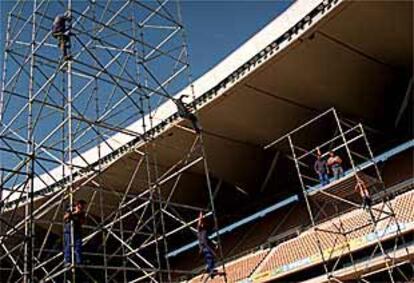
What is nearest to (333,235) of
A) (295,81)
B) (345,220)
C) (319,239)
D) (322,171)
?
(319,239)

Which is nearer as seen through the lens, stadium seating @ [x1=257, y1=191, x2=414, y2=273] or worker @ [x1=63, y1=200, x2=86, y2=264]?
worker @ [x1=63, y1=200, x2=86, y2=264]

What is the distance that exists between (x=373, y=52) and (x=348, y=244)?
4.27 m

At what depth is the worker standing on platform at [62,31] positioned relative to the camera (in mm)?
11820

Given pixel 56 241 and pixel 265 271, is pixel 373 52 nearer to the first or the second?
pixel 265 271

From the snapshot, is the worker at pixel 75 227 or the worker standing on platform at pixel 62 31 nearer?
the worker at pixel 75 227

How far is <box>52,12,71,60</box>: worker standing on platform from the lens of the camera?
11.8 metres

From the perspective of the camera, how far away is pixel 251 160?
17.9 metres

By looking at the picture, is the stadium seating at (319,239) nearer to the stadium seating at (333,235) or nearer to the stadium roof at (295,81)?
the stadium seating at (333,235)

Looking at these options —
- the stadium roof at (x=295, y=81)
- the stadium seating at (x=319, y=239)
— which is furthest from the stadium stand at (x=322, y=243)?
the stadium roof at (x=295, y=81)

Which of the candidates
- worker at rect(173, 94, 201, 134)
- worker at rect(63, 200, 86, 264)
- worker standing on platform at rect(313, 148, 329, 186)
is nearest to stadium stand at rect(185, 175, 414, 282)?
worker standing on platform at rect(313, 148, 329, 186)

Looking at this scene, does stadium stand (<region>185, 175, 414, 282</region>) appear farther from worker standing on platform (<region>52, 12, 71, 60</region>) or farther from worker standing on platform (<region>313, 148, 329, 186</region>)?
worker standing on platform (<region>52, 12, 71, 60</region>)

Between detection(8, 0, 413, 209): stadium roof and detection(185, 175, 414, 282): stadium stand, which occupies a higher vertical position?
detection(8, 0, 413, 209): stadium roof

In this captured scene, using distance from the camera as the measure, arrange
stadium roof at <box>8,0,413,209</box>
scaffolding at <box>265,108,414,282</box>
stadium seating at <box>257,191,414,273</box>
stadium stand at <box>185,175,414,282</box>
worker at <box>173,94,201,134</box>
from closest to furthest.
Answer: scaffolding at <box>265,108,414,282</box>
stadium roof at <box>8,0,413,209</box>
stadium stand at <box>185,175,414,282</box>
stadium seating at <box>257,191,414,273</box>
worker at <box>173,94,201,134</box>

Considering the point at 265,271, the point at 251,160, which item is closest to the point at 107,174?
the point at 251,160
